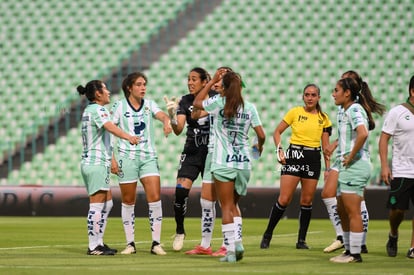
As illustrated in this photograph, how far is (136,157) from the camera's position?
11.5 m

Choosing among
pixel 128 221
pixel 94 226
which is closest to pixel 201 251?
pixel 128 221

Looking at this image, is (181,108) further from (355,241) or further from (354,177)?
(355,241)

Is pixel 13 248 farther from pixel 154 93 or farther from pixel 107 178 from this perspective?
pixel 154 93

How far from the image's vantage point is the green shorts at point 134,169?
11.4 m

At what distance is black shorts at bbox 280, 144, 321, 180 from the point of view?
12.7m

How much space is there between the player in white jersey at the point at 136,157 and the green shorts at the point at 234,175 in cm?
144

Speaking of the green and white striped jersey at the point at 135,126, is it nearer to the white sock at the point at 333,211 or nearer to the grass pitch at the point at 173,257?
the grass pitch at the point at 173,257

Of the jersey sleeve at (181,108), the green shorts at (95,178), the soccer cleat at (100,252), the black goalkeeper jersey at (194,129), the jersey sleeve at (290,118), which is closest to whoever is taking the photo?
the soccer cleat at (100,252)

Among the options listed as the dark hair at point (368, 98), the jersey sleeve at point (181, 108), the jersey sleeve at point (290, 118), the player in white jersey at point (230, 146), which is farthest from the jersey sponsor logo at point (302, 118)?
the player in white jersey at point (230, 146)

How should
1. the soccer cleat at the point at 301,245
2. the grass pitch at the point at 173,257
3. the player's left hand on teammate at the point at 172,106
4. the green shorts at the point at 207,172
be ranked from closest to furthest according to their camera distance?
the grass pitch at the point at 173,257 → the player's left hand on teammate at the point at 172,106 → the green shorts at the point at 207,172 → the soccer cleat at the point at 301,245

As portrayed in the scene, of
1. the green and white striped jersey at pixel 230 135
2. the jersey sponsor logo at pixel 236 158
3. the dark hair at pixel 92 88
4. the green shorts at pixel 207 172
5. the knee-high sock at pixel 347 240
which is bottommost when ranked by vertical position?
the knee-high sock at pixel 347 240

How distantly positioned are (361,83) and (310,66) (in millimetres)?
16655

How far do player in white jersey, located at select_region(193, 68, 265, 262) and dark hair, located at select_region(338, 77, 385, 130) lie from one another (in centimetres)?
106

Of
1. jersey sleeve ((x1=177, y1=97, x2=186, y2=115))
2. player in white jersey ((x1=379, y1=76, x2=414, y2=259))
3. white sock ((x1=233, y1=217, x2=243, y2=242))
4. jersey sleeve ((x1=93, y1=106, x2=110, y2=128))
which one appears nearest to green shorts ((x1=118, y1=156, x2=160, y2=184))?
jersey sleeve ((x1=93, y1=106, x2=110, y2=128))
